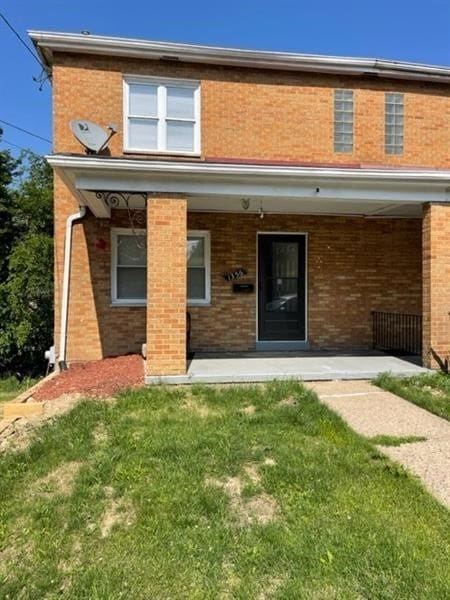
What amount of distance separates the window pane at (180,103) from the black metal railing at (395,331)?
19.3 ft

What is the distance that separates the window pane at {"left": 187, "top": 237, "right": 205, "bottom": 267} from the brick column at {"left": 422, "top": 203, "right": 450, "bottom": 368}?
4.39 metres

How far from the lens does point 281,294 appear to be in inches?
402

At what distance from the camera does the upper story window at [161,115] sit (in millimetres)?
9602

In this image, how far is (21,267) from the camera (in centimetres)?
1179

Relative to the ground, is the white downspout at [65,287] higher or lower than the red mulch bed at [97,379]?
higher

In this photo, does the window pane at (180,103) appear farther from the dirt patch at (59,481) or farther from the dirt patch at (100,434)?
the dirt patch at (59,481)

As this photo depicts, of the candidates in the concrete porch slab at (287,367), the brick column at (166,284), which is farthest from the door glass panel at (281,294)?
the brick column at (166,284)

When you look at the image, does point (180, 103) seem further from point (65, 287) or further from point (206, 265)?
point (65, 287)

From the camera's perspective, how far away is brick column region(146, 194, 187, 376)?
7008 mm

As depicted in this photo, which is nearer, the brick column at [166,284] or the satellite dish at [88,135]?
the brick column at [166,284]

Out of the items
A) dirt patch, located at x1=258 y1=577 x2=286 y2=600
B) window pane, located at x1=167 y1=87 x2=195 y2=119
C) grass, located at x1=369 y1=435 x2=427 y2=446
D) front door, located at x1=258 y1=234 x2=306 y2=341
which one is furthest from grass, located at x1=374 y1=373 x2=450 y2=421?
window pane, located at x1=167 y1=87 x2=195 y2=119

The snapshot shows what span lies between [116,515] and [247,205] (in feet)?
21.3

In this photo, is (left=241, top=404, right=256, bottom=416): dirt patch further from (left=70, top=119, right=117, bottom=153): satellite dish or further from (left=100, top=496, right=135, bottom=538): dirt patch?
(left=70, top=119, right=117, bottom=153): satellite dish

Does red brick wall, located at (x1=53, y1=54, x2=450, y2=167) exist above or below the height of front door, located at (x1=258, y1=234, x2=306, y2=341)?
above
